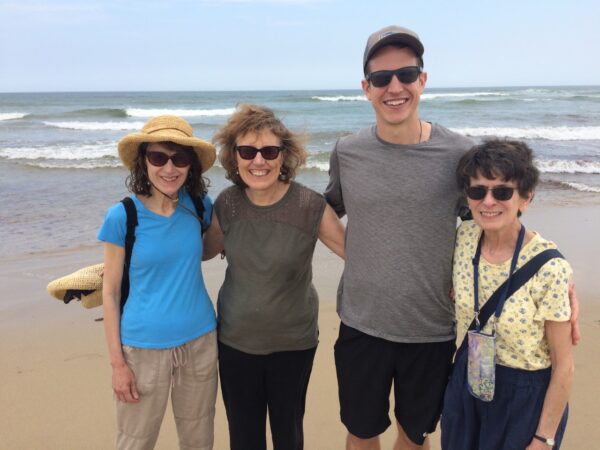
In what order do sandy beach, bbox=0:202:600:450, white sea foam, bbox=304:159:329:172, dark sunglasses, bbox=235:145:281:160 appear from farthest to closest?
white sea foam, bbox=304:159:329:172 → sandy beach, bbox=0:202:600:450 → dark sunglasses, bbox=235:145:281:160

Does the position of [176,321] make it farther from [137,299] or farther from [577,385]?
[577,385]

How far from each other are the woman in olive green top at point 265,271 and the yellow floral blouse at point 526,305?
2.55ft

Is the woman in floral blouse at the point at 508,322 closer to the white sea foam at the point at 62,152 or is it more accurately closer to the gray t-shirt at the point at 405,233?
the gray t-shirt at the point at 405,233

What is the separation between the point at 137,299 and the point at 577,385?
339 cm

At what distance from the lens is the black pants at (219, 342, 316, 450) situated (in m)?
2.62

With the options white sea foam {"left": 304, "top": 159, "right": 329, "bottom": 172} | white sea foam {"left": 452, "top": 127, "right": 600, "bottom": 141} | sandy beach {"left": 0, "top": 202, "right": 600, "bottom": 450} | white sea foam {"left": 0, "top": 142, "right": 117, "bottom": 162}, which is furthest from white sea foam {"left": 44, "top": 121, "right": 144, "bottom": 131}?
sandy beach {"left": 0, "top": 202, "right": 600, "bottom": 450}

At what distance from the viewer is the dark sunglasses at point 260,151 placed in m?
2.49

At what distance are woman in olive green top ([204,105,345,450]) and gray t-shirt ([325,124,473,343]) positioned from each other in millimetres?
260

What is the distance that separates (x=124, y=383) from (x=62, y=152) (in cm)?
1691

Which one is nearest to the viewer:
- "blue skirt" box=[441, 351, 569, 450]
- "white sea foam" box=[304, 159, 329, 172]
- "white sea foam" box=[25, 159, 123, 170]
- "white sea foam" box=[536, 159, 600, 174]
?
"blue skirt" box=[441, 351, 569, 450]

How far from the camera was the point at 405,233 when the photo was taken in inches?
95.5

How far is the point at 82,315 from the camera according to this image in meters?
5.05

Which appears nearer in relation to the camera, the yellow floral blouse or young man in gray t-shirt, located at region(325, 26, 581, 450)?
the yellow floral blouse

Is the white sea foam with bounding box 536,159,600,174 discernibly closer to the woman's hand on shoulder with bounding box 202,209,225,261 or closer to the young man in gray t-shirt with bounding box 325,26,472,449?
the young man in gray t-shirt with bounding box 325,26,472,449
